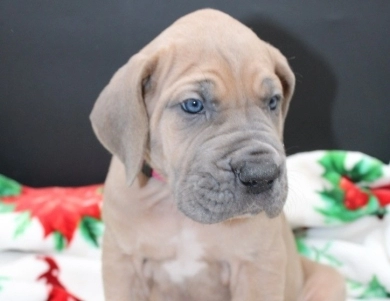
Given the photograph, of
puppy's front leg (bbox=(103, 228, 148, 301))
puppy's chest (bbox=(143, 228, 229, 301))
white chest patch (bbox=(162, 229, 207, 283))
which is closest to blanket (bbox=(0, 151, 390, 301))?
puppy's front leg (bbox=(103, 228, 148, 301))

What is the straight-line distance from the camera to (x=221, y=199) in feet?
6.01

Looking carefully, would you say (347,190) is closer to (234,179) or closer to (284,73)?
(284,73)

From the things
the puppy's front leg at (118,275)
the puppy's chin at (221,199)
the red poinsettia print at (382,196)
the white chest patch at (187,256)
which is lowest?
the red poinsettia print at (382,196)

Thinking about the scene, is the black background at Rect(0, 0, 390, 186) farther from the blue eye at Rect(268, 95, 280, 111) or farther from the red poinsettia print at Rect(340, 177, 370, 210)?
the blue eye at Rect(268, 95, 280, 111)

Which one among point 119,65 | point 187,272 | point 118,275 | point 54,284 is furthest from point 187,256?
point 119,65

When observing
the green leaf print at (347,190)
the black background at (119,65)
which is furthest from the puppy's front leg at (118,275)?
the black background at (119,65)

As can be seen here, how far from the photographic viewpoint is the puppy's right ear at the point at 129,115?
6.51ft

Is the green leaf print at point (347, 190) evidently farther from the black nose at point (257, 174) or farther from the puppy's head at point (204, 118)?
the black nose at point (257, 174)

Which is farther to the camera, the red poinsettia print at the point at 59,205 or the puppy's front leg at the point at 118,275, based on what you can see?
the red poinsettia print at the point at 59,205

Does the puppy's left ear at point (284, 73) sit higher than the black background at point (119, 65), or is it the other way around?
the puppy's left ear at point (284, 73)

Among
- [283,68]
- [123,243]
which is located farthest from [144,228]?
[283,68]

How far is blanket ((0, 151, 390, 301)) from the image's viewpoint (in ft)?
9.51

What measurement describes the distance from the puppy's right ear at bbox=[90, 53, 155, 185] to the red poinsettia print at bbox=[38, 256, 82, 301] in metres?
0.93

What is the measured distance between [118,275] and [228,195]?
698 millimetres
